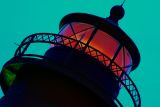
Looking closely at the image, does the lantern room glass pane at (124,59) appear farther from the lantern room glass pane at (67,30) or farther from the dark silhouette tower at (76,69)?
the lantern room glass pane at (67,30)

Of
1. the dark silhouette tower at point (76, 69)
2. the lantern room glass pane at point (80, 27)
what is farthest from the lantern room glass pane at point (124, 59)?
the lantern room glass pane at point (80, 27)

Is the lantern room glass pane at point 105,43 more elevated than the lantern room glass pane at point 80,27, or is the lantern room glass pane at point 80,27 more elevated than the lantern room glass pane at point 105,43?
the lantern room glass pane at point 80,27

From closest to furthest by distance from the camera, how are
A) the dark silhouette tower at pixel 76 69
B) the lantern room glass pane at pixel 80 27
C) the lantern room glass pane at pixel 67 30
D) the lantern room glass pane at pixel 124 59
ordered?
1. the dark silhouette tower at pixel 76 69
2. the lantern room glass pane at pixel 124 59
3. the lantern room glass pane at pixel 80 27
4. the lantern room glass pane at pixel 67 30

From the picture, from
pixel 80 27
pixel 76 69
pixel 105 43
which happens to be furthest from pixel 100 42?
pixel 76 69

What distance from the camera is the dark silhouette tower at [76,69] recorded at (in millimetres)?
8750

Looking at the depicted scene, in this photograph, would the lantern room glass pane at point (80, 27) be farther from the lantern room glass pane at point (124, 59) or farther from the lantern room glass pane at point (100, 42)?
the lantern room glass pane at point (124, 59)

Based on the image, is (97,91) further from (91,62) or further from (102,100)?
(91,62)

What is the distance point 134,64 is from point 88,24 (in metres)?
1.63

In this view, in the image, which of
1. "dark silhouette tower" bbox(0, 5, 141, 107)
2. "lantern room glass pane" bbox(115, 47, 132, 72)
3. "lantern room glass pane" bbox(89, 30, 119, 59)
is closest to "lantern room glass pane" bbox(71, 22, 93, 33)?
"dark silhouette tower" bbox(0, 5, 141, 107)

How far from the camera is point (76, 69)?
902 centimetres

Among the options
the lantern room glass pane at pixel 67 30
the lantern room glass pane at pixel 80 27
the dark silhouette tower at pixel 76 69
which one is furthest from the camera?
the lantern room glass pane at pixel 67 30

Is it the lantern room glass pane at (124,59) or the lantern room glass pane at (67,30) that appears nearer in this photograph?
the lantern room glass pane at (124,59)

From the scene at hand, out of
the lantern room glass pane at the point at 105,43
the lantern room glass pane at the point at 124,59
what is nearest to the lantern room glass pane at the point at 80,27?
the lantern room glass pane at the point at 105,43

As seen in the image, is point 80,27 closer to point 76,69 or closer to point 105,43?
point 105,43
